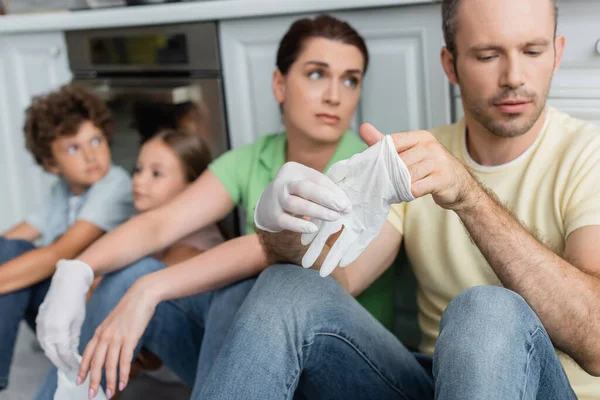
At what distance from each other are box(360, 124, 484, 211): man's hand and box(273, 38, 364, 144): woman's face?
17.6 inches

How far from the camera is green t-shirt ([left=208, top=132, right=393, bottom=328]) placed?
1339 mm

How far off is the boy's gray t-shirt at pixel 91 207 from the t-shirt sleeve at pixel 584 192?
3.23 feet

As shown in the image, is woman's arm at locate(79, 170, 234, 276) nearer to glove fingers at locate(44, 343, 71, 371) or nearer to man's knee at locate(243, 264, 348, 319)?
glove fingers at locate(44, 343, 71, 371)

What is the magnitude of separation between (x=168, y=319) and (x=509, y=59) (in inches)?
27.1

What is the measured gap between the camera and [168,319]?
1.21 metres

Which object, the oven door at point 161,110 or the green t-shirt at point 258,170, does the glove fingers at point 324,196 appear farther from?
the oven door at point 161,110

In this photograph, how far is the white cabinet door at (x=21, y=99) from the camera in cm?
198

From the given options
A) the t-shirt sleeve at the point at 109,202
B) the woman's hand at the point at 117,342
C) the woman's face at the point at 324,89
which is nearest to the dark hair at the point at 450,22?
the woman's face at the point at 324,89

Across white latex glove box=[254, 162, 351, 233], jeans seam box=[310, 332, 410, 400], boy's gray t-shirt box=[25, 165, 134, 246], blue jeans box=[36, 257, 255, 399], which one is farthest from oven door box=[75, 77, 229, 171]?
jeans seam box=[310, 332, 410, 400]

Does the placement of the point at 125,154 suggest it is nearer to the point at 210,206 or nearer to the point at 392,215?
the point at 210,206

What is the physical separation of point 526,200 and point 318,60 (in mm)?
487

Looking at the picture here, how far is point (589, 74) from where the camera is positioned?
1199mm

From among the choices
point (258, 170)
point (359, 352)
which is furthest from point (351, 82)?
point (359, 352)

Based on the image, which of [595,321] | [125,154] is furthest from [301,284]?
[125,154]
